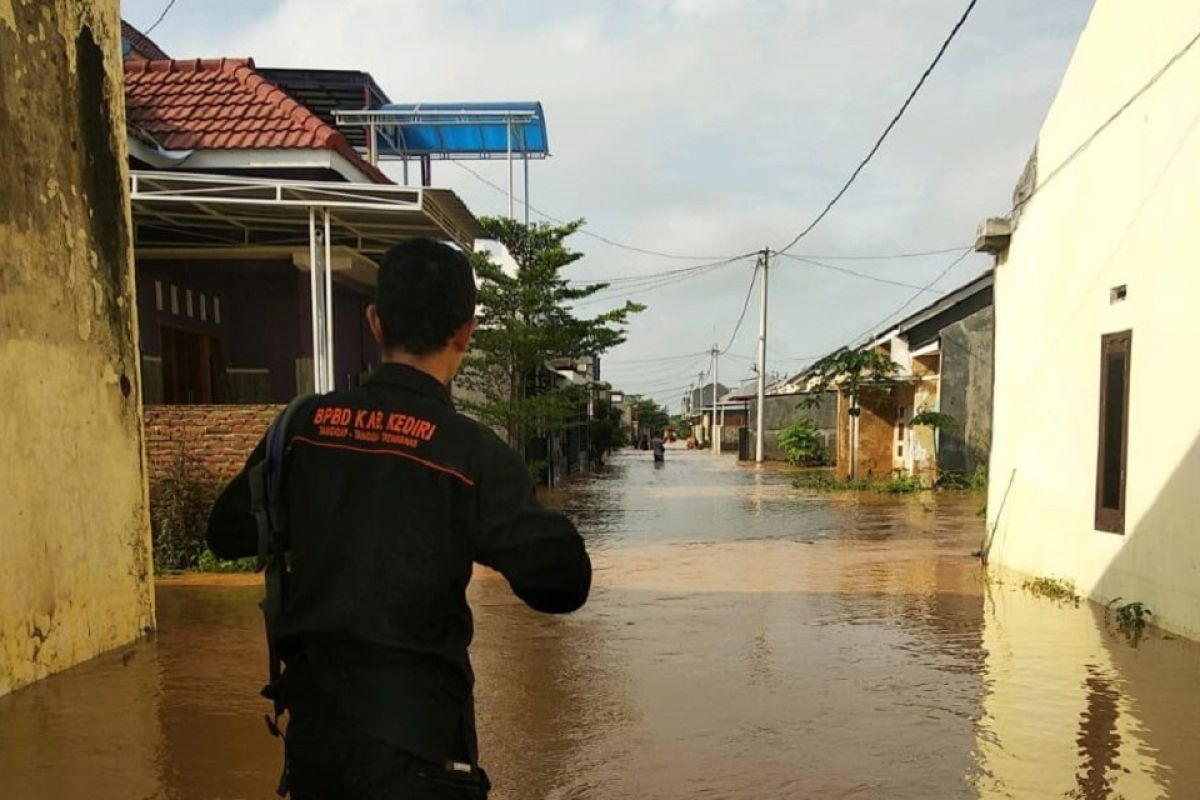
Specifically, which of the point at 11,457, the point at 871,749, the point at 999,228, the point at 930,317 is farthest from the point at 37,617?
the point at 930,317

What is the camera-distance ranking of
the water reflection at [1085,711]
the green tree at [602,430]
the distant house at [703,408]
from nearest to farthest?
the water reflection at [1085,711], the green tree at [602,430], the distant house at [703,408]

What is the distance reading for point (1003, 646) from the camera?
231 inches

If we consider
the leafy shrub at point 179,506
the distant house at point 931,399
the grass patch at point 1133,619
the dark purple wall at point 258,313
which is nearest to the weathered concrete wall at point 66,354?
the leafy shrub at point 179,506

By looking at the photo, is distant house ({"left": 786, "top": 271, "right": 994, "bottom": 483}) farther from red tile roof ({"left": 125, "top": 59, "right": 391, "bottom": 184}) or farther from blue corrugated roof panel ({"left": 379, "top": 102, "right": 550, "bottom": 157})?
red tile roof ({"left": 125, "top": 59, "right": 391, "bottom": 184})

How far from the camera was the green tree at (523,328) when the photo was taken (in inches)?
621

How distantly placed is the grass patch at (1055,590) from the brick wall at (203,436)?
719 centimetres

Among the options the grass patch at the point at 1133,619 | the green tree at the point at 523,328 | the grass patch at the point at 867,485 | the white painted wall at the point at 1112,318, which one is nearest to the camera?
the white painted wall at the point at 1112,318

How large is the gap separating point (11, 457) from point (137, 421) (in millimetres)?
1218

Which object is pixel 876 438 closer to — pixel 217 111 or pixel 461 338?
pixel 217 111

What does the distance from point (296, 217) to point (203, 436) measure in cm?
248

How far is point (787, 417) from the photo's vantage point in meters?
32.2

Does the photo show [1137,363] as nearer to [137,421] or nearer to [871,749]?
[871,749]

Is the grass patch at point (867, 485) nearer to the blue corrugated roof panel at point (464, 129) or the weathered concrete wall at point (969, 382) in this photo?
the weathered concrete wall at point (969, 382)

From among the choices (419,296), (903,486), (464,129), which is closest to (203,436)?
(419,296)
